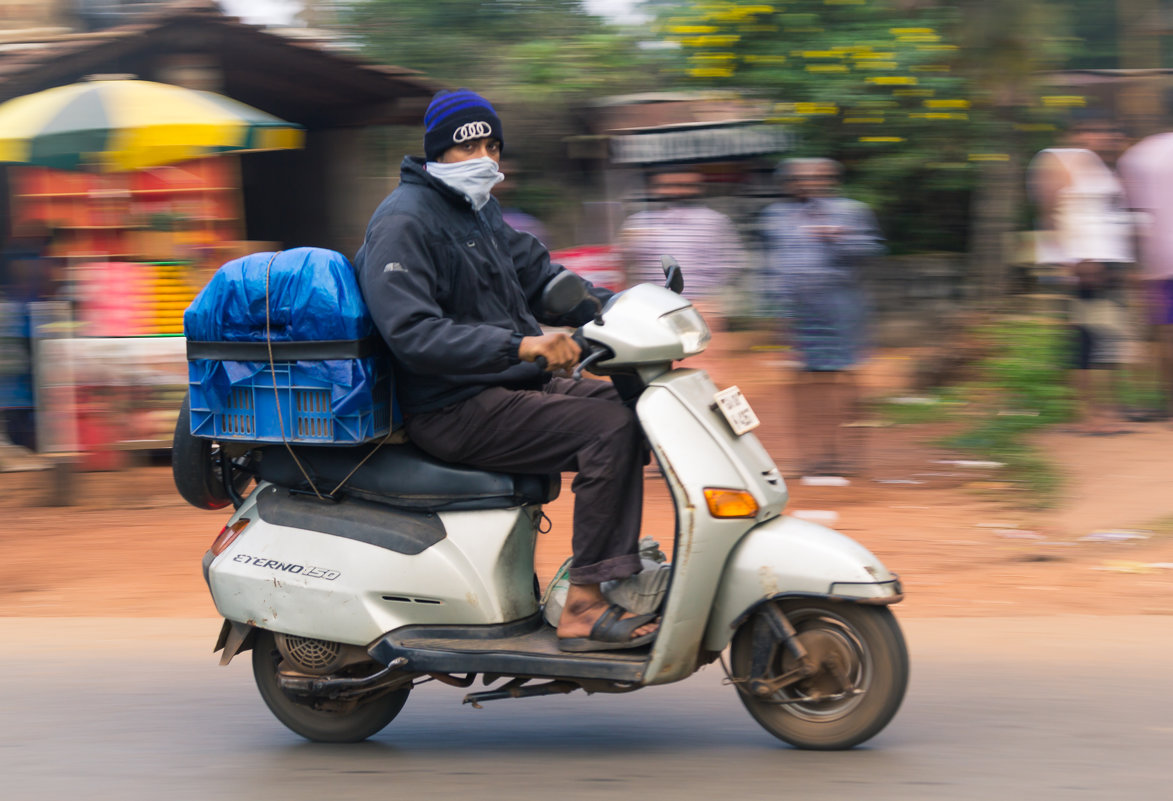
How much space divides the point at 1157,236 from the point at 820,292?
2590mm

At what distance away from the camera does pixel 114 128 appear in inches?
333

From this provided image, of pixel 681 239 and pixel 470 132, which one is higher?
pixel 470 132

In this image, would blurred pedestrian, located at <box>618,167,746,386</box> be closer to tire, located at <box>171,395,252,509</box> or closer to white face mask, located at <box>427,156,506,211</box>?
white face mask, located at <box>427,156,506,211</box>

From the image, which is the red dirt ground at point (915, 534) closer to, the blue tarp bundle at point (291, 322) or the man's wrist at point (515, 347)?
the blue tarp bundle at point (291, 322)

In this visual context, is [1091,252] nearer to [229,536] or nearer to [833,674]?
[833,674]

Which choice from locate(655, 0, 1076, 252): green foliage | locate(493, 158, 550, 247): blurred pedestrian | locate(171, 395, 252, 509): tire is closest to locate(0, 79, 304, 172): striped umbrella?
locate(493, 158, 550, 247): blurred pedestrian

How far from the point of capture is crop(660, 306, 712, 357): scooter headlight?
3713 millimetres

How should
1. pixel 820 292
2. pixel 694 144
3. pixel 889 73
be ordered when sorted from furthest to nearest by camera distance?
1. pixel 694 144
2. pixel 889 73
3. pixel 820 292

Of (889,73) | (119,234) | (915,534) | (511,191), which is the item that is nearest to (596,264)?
(889,73)

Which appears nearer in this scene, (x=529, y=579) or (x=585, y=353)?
(x=585, y=353)

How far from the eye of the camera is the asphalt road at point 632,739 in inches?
142

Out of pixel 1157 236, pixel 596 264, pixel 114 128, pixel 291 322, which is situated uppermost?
pixel 114 128

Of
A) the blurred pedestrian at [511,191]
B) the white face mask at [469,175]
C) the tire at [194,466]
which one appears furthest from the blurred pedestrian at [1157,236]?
the tire at [194,466]

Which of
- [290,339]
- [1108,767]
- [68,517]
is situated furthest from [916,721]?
[68,517]
